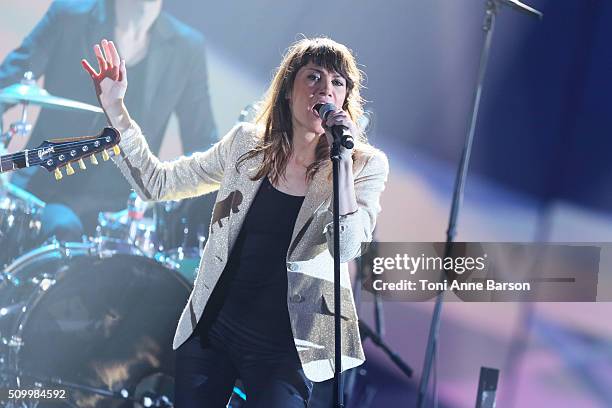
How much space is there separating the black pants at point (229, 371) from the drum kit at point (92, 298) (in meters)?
1.02

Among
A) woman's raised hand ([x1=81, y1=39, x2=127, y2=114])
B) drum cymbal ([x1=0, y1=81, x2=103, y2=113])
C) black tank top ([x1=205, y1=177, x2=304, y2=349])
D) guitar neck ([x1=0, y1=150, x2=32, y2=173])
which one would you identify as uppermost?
drum cymbal ([x1=0, y1=81, x2=103, y2=113])

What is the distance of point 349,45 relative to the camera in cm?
353

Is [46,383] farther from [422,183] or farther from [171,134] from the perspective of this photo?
[422,183]

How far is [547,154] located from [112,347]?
2.30 meters

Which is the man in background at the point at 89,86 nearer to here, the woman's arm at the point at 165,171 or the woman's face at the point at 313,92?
the woman's arm at the point at 165,171

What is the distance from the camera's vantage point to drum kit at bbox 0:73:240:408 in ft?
10.3

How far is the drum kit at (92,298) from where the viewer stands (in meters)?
3.14

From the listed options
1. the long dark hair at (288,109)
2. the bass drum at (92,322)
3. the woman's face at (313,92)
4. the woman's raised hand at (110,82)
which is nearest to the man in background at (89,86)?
the bass drum at (92,322)

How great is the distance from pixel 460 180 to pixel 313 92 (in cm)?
144

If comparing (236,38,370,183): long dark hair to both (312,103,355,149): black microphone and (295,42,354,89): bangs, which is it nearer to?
(295,42,354,89): bangs

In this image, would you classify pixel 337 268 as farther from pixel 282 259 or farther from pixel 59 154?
pixel 59 154

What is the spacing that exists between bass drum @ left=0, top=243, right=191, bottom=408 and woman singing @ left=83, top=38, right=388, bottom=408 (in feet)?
3.19

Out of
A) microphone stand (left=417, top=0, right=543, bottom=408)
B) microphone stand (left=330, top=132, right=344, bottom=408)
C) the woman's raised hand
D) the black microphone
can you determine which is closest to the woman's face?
the black microphone

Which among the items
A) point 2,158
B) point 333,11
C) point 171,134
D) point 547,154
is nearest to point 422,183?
point 547,154
